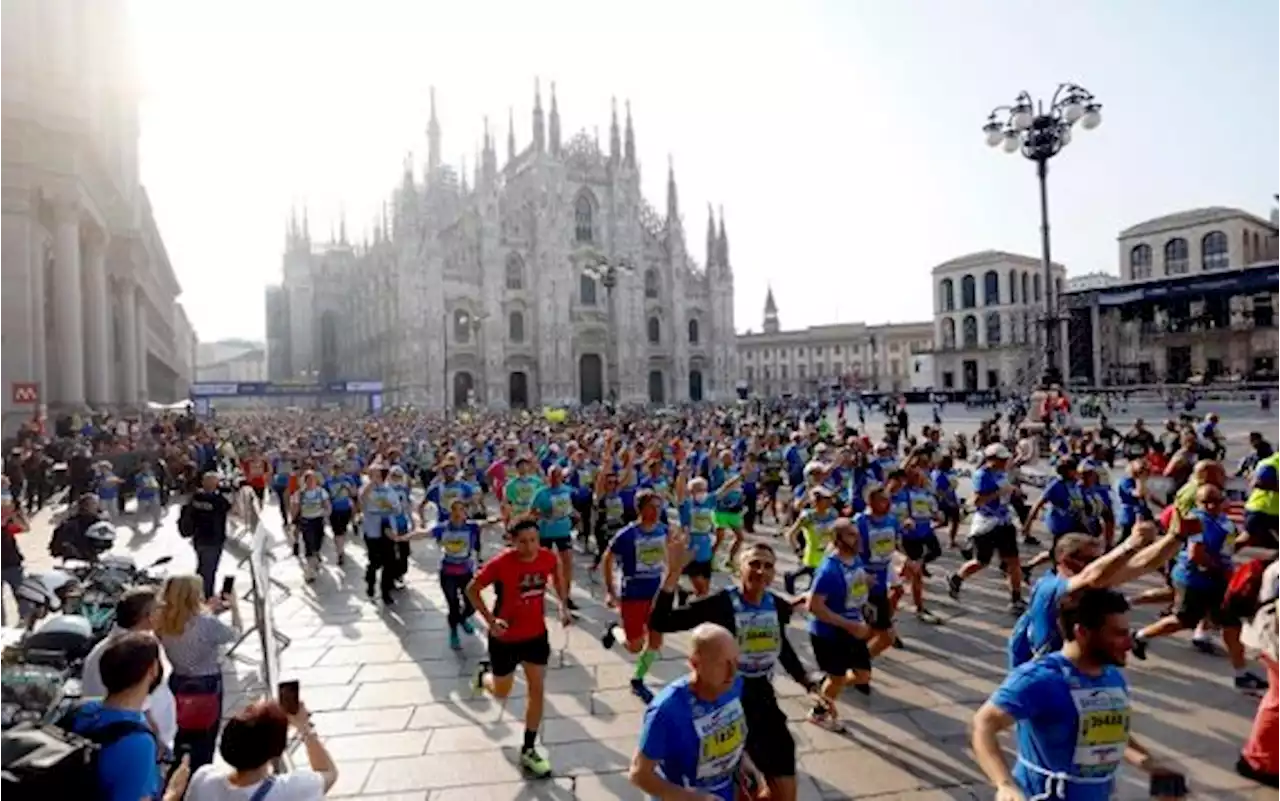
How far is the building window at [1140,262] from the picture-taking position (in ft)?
185

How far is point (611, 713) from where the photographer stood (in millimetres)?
6000

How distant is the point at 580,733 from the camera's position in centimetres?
564

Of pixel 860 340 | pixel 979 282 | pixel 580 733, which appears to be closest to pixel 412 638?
pixel 580 733

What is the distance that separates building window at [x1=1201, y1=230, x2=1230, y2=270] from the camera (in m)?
53.2

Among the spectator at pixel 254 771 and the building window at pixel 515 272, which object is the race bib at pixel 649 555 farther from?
the building window at pixel 515 272

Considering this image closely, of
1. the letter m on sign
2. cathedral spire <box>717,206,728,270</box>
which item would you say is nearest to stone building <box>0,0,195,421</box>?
the letter m on sign

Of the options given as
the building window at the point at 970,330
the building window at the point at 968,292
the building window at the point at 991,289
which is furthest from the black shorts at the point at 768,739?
the building window at the point at 968,292

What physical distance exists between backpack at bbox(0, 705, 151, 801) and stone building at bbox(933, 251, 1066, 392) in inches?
2598

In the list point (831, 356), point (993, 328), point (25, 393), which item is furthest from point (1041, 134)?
point (831, 356)

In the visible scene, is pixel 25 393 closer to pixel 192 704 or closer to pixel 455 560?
pixel 455 560

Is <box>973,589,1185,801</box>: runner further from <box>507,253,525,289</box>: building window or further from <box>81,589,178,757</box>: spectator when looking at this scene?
<box>507,253,525,289</box>: building window

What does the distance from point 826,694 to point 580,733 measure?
1.64m

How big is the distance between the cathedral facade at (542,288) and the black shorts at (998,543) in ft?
150

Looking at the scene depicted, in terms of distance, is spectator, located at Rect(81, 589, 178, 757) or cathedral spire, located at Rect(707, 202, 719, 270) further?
cathedral spire, located at Rect(707, 202, 719, 270)
